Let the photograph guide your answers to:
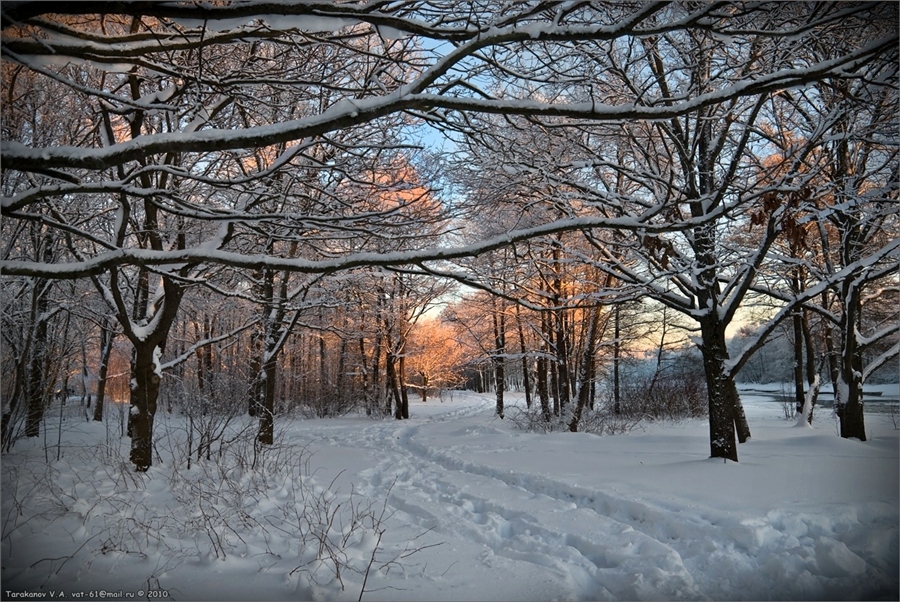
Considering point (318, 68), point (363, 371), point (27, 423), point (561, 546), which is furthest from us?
point (363, 371)

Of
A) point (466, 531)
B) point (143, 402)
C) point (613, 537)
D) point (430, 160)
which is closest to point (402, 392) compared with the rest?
point (143, 402)

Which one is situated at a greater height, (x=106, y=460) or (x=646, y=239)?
(x=646, y=239)

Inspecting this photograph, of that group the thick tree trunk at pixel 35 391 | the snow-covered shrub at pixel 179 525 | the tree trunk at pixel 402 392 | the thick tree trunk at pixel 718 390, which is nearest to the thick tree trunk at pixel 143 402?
the snow-covered shrub at pixel 179 525

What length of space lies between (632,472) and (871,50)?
485cm

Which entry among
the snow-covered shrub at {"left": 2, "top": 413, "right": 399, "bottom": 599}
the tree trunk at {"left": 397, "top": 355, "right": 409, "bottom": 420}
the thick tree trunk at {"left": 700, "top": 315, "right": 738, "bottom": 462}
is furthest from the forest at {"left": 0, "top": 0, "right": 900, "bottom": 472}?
the tree trunk at {"left": 397, "top": 355, "right": 409, "bottom": 420}

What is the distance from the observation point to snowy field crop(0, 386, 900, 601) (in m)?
3.09

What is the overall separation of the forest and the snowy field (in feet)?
3.89

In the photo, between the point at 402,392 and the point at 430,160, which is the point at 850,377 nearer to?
the point at 430,160

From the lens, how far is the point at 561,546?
383 cm

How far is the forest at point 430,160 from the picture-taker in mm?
2889

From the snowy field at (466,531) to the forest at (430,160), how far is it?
1187 millimetres

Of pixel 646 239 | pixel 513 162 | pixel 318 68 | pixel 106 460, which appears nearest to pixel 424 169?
pixel 513 162

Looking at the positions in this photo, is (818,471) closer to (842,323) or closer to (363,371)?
(842,323)

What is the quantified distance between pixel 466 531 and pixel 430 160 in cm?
439
